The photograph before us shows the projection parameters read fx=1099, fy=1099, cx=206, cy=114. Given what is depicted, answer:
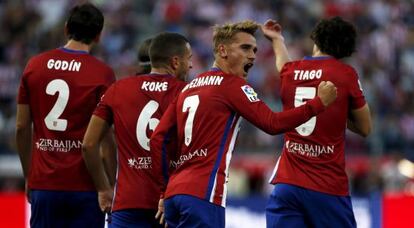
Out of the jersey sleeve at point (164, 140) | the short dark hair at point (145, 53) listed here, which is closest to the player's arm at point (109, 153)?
the short dark hair at point (145, 53)

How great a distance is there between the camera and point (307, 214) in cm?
872

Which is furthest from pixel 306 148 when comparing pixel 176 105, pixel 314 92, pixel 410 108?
pixel 410 108

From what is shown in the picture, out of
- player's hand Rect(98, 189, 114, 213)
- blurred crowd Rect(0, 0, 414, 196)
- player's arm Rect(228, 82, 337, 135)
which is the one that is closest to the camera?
player's arm Rect(228, 82, 337, 135)

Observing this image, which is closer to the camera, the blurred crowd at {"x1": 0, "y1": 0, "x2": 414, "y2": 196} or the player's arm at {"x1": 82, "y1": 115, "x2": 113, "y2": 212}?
the player's arm at {"x1": 82, "y1": 115, "x2": 113, "y2": 212}

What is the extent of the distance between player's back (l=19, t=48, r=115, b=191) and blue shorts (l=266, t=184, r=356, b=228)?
5.15 ft

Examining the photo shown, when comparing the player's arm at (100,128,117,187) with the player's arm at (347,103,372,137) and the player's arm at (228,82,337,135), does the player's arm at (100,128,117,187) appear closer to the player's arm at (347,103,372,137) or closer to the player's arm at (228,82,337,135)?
the player's arm at (228,82,337,135)

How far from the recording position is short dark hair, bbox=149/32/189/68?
855 centimetres

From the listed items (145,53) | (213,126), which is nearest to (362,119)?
(213,126)

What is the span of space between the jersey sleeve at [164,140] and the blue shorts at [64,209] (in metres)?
1.05

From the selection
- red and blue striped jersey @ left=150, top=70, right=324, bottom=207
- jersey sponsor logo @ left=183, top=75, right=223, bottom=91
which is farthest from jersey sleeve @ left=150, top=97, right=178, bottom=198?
jersey sponsor logo @ left=183, top=75, right=223, bottom=91

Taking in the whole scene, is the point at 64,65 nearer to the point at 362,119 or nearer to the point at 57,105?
the point at 57,105

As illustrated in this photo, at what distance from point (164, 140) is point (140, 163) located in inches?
19.3

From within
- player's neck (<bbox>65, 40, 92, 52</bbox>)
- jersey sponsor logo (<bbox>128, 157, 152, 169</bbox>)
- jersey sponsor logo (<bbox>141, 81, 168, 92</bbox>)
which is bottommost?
A: jersey sponsor logo (<bbox>128, 157, 152, 169</bbox>)

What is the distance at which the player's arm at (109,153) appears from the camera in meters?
9.10
